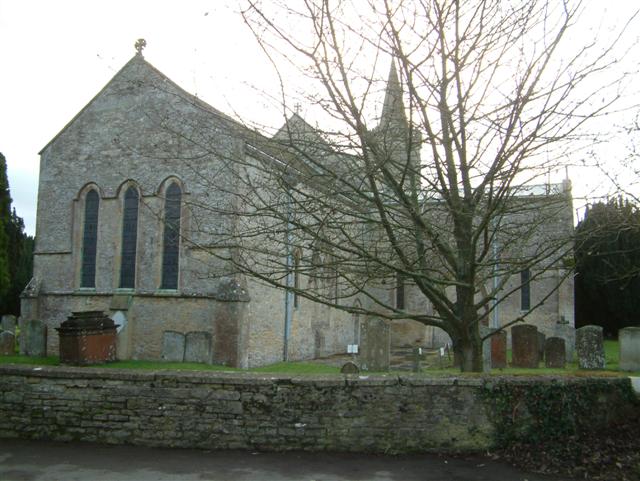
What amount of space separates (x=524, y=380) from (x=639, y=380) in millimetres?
1642

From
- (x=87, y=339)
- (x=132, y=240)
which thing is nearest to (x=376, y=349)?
(x=87, y=339)

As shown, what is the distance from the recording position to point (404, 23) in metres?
5.78

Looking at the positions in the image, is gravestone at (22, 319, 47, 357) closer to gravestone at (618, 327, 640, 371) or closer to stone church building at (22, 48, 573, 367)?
stone church building at (22, 48, 573, 367)

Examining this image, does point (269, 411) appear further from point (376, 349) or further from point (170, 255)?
point (170, 255)

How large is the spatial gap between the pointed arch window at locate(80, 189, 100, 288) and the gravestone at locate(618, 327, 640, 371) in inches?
637

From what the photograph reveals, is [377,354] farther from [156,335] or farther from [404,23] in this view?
[404,23]

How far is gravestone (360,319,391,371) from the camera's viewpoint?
15.4 m

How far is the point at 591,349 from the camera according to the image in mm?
15695

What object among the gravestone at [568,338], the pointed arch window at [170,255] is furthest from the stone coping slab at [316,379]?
the gravestone at [568,338]

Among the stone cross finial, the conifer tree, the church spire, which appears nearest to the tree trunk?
the church spire

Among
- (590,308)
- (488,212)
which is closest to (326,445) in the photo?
(488,212)

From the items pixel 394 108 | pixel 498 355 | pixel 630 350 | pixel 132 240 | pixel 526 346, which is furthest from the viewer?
pixel 132 240

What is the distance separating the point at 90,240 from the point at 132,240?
1675 mm

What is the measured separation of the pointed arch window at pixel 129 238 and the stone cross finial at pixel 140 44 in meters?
4.74
